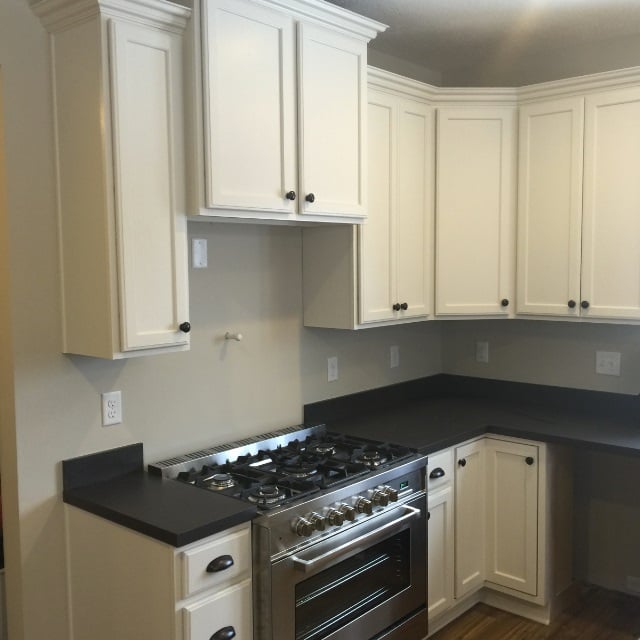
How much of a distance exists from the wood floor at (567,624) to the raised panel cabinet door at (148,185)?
75.3 inches

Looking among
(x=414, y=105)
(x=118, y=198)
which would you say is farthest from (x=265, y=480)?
(x=414, y=105)

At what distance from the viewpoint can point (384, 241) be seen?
317cm

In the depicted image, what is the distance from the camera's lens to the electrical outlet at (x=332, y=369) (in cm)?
335

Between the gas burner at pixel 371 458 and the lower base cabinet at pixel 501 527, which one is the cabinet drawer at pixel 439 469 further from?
the gas burner at pixel 371 458

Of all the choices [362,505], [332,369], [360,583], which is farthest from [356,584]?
[332,369]

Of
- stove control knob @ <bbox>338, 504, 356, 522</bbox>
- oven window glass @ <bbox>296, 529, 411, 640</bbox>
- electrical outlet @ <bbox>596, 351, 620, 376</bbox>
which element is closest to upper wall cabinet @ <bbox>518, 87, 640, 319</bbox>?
electrical outlet @ <bbox>596, 351, 620, 376</bbox>

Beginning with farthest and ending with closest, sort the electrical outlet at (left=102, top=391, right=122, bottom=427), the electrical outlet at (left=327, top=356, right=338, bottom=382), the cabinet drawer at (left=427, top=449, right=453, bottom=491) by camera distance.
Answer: the electrical outlet at (left=327, top=356, right=338, bottom=382), the cabinet drawer at (left=427, top=449, right=453, bottom=491), the electrical outlet at (left=102, top=391, right=122, bottom=427)

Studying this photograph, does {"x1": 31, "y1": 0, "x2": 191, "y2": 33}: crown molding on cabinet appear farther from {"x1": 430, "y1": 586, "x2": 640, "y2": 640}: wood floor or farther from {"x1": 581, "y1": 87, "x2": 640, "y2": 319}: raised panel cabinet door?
{"x1": 430, "y1": 586, "x2": 640, "y2": 640}: wood floor

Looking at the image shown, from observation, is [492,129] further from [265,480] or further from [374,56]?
[265,480]

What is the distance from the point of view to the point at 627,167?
3104 mm

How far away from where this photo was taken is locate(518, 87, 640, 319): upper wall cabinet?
3.11 meters

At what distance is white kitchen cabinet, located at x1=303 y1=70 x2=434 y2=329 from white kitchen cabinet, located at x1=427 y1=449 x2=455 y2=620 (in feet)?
2.25

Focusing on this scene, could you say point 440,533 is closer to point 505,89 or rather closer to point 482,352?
point 482,352

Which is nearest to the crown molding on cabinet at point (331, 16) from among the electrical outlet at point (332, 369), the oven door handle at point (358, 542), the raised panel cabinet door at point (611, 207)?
the raised panel cabinet door at point (611, 207)
